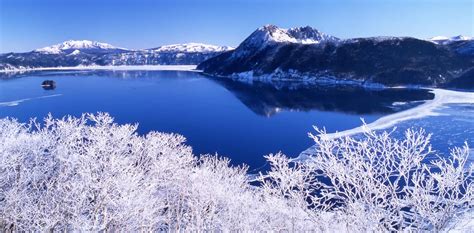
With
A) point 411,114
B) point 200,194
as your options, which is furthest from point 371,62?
point 200,194

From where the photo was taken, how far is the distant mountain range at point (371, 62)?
126 meters

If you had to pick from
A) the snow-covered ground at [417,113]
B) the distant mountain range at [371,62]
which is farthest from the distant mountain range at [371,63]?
the snow-covered ground at [417,113]

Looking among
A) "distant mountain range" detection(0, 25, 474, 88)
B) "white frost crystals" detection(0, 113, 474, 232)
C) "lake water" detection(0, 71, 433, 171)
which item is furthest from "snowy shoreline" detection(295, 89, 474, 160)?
"distant mountain range" detection(0, 25, 474, 88)

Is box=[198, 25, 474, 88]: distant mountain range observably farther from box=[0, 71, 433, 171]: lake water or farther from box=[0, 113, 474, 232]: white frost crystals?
box=[0, 113, 474, 232]: white frost crystals

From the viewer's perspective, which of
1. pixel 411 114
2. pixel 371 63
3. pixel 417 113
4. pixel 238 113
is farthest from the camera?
pixel 371 63

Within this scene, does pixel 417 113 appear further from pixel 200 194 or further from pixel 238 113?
pixel 200 194

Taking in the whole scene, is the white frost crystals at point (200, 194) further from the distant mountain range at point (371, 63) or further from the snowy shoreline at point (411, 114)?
the distant mountain range at point (371, 63)

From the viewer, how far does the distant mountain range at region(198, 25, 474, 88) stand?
125562 millimetres

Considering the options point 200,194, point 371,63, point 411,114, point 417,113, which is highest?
point 371,63

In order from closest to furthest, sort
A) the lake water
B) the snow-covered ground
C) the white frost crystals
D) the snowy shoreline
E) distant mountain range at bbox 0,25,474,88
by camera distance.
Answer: the white frost crystals
the lake water
the snowy shoreline
the snow-covered ground
distant mountain range at bbox 0,25,474,88

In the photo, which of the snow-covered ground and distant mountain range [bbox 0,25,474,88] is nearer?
the snow-covered ground

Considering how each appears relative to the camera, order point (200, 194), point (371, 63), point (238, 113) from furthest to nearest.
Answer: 1. point (371, 63)
2. point (238, 113)
3. point (200, 194)

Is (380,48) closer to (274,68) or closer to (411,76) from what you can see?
(411,76)

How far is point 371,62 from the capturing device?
475 feet
